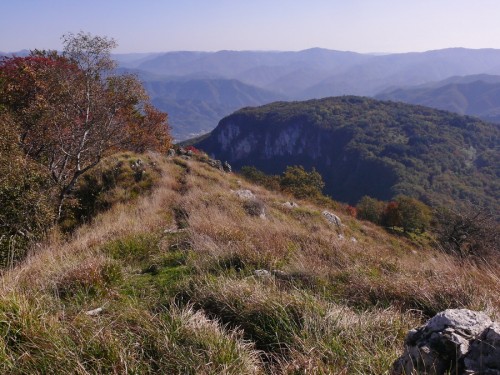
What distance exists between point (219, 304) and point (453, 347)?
2257 millimetres

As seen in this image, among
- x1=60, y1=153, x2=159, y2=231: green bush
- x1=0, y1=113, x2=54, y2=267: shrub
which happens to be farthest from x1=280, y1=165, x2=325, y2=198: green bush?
x1=0, y1=113, x2=54, y2=267: shrub

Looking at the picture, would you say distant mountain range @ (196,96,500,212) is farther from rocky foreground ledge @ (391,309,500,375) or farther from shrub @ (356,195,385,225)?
rocky foreground ledge @ (391,309,500,375)

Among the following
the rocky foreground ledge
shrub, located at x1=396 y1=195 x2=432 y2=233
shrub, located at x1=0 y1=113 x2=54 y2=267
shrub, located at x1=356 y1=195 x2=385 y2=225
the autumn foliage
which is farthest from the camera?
shrub, located at x1=356 y1=195 x2=385 y2=225

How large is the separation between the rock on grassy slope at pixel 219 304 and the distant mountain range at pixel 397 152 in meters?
104

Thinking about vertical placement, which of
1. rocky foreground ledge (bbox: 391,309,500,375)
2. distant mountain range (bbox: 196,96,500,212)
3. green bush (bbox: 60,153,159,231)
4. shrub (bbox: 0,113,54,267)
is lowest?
distant mountain range (bbox: 196,96,500,212)

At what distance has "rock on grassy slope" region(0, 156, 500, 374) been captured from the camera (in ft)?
9.34

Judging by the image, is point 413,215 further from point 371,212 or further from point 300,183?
point 300,183

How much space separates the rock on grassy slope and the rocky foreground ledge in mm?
341

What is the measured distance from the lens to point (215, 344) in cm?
300

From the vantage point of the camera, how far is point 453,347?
7.98 feet

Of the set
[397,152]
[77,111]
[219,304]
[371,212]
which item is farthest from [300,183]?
[397,152]

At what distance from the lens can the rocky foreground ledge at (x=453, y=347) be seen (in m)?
2.25

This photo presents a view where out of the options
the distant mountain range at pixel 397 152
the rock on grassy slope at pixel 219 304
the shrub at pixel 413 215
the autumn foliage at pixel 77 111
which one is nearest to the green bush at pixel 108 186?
the autumn foliage at pixel 77 111

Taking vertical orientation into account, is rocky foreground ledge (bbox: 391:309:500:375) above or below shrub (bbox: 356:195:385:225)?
above
